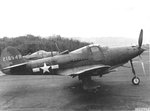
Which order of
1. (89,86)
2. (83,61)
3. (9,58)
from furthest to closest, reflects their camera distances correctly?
(9,58) → (83,61) → (89,86)

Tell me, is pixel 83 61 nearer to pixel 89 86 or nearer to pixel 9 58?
pixel 89 86

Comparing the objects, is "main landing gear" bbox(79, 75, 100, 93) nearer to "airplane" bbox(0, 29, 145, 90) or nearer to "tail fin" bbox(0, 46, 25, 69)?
"airplane" bbox(0, 29, 145, 90)

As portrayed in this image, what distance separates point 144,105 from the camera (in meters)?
6.01

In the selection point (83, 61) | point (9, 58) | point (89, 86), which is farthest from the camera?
point (9, 58)

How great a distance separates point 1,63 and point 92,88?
5.24 meters

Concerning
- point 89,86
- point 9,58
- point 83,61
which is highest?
point 9,58

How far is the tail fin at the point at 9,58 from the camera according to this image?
9.35m

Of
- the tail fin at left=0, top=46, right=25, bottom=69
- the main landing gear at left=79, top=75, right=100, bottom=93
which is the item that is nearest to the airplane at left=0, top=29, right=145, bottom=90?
the tail fin at left=0, top=46, right=25, bottom=69

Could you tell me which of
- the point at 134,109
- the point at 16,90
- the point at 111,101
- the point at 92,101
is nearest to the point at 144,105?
the point at 134,109

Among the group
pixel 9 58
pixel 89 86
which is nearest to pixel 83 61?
pixel 89 86

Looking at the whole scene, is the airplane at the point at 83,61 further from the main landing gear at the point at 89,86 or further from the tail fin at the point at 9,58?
the main landing gear at the point at 89,86

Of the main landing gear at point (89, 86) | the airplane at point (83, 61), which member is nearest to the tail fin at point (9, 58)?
the airplane at point (83, 61)

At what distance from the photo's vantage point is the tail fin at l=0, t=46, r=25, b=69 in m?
9.35

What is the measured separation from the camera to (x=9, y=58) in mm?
9383
